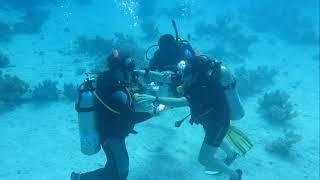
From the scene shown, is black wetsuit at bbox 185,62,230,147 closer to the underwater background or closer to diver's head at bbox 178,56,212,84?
diver's head at bbox 178,56,212,84

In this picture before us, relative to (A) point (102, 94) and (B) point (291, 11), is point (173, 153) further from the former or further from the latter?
(B) point (291, 11)

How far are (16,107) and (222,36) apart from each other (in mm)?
14746

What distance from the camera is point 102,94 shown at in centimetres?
577

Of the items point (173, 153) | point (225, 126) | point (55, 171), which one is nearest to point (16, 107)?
point (55, 171)

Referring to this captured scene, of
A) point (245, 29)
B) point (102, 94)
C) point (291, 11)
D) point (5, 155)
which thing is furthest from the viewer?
point (291, 11)

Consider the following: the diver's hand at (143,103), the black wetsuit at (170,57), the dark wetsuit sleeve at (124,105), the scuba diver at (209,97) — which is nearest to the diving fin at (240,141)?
the scuba diver at (209,97)

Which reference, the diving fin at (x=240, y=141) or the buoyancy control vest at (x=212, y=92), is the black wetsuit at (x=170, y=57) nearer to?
the diving fin at (x=240, y=141)

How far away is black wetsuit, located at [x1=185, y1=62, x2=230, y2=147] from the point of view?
6270 millimetres

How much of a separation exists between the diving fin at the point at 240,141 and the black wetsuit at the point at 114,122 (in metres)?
3.04

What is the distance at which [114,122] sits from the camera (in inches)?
237

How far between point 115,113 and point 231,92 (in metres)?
2.13

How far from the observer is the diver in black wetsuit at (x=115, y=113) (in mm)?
5746

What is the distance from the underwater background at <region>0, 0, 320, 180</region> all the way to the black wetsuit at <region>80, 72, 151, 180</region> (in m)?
2.26

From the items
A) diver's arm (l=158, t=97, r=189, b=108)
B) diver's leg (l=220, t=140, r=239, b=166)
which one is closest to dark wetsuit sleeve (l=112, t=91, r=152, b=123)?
diver's arm (l=158, t=97, r=189, b=108)
